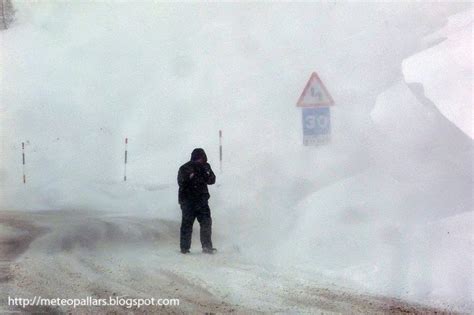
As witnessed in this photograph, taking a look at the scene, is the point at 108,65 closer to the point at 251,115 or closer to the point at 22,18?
the point at 22,18

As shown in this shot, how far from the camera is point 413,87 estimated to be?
49.1 ft

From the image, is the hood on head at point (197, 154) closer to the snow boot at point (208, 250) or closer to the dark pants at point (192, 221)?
the dark pants at point (192, 221)

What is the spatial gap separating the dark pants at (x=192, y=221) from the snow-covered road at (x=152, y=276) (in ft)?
0.82

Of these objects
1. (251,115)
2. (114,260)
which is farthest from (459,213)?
(251,115)

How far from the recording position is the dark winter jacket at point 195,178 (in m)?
11.1

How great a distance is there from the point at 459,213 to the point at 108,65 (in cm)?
1899

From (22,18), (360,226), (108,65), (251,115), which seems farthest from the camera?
(22,18)

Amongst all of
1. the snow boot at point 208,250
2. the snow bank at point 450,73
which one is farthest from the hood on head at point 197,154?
the snow bank at point 450,73

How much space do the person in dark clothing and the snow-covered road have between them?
0.29 m

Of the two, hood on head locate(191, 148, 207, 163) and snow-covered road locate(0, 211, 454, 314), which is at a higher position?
hood on head locate(191, 148, 207, 163)

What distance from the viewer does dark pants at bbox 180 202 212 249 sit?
Answer: 36.4 feet

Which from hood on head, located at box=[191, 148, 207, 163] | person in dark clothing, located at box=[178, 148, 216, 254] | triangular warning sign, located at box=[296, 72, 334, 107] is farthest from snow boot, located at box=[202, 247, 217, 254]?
triangular warning sign, located at box=[296, 72, 334, 107]

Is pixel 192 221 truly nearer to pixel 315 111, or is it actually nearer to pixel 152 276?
pixel 152 276

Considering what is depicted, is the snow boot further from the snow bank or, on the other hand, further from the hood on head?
the snow bank
